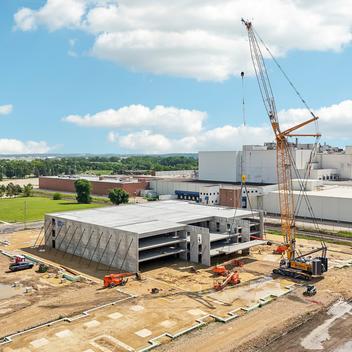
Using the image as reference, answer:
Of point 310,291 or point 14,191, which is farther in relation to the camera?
point 14,191

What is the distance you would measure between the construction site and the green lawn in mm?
28352

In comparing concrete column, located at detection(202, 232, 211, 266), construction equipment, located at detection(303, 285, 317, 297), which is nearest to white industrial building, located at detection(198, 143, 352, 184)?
concrete column, located at detection(202, 232, 211, 266)

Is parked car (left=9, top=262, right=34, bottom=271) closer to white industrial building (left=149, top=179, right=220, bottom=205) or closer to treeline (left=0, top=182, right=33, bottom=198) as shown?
white industrial building (left=149, top=179, right=220, bottom=205)

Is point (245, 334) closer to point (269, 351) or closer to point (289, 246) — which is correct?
point (269, 351)

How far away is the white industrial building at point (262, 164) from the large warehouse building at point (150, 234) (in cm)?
5365

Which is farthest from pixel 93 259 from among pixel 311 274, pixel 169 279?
pixel 311 274

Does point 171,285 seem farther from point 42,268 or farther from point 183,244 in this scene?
point 42,268

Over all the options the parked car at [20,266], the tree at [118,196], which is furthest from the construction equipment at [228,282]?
the tree at [118,196]

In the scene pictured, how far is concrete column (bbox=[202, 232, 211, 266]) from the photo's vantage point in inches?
2313

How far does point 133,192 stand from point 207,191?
37.3 m

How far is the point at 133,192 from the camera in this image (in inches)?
5787

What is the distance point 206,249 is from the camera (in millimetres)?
59219

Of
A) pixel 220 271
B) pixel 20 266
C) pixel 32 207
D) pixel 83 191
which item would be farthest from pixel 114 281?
pixel 83 191

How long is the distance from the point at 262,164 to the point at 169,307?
9104 cm
